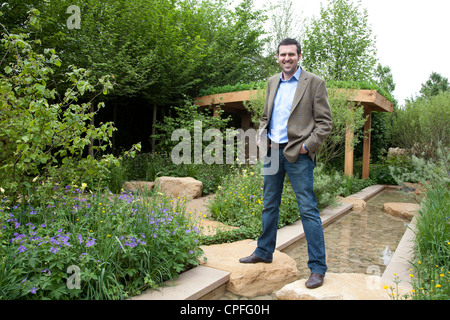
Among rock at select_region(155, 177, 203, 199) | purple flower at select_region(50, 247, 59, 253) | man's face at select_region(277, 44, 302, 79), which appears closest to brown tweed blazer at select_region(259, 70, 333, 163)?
man's face at select_region(277, 44, 302, 79)

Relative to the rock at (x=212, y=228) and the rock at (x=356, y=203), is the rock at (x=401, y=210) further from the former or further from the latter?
the rock at (x=212, y=228)

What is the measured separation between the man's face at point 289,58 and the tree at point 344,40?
1571 cm

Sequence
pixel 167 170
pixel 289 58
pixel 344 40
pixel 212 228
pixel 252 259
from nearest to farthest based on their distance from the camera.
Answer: pixel 289 58 → pixel 252 259 → pixel 212 228 → pixel 167 170 → pixel 344 40

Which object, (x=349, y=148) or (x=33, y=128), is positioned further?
(x=349, y=148)

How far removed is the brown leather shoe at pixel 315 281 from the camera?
242cm

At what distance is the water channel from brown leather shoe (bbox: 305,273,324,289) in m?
0.35

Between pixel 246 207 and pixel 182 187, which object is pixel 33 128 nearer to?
pixel 246 207

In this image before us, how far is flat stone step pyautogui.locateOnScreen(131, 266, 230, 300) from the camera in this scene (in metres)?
2.23

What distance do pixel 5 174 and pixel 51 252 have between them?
3.89 feet

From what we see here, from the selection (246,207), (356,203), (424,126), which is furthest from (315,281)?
(424,126)

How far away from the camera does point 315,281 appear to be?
2436 millimetres

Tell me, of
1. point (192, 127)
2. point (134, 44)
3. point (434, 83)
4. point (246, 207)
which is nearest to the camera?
point (246, 207)

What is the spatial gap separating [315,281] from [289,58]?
5.62 feet

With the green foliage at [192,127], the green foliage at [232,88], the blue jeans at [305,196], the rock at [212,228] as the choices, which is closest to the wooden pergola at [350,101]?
the green foliage at [232,88]
